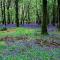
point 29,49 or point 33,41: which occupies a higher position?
point 29,49

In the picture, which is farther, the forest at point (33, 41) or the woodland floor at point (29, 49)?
the forest at point (33, 41)

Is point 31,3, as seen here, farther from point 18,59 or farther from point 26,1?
point 18,59

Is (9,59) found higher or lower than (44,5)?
lower

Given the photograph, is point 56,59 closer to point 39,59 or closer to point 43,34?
point 39,59

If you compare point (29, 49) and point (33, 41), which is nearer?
point (29, 49)

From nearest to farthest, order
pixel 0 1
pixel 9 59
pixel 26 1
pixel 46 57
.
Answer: pixel 9 59
pixel 46 57
pixel 0 1
pixel 26 1

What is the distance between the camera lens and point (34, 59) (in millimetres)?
10422

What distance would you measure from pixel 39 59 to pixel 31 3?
5977cm

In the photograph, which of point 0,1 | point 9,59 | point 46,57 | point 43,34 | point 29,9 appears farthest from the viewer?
point 29,9

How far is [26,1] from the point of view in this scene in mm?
65438

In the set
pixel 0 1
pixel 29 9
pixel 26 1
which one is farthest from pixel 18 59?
pixel 29 9

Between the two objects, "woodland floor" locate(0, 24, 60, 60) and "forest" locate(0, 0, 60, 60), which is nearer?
"woodland floor" locate(0, 24, 60, 60)

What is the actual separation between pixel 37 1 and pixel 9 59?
56008 mm

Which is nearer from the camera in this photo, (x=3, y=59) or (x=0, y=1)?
(x=3, y=59)
